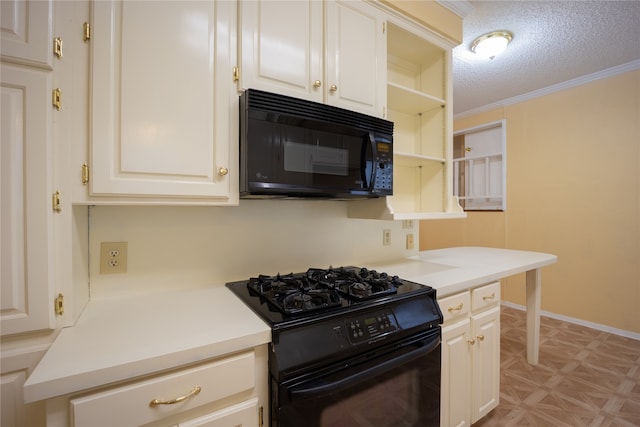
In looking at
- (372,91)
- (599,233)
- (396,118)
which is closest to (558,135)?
(599,233)

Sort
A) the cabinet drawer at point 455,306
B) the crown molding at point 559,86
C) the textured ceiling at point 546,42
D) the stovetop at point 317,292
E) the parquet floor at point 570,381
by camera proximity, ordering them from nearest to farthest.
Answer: the stovetop at point 317,292 → the cabinet drawer at point 455,306 → the parquet floor at point 570,381 → the textured ceiling at point 546,42 → the crown molding at point 559,86

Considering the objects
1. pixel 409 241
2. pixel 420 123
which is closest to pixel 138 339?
pixel 409 241

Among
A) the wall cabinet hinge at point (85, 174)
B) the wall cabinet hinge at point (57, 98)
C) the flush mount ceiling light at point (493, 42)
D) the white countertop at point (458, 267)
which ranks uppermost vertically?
the flush mount ceiling light at point (493, 42)

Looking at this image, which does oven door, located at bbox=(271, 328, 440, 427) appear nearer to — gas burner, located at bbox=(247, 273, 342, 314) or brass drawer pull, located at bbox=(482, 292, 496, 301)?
gas burner, located at bbox=(247, 273, 342, 314)

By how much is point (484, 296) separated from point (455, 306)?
0.93 feet

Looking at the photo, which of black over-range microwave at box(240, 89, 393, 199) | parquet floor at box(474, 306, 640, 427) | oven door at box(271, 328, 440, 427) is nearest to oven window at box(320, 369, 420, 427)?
oven door at box(271, 328, 440, 427)

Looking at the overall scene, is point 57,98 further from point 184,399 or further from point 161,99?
point 184,399

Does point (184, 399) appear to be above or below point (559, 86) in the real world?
below

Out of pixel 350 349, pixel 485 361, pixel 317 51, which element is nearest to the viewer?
pixel 350 349

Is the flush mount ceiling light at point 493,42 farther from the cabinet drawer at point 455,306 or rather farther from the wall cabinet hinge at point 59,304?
the wall cabinet hinge at point 59,304

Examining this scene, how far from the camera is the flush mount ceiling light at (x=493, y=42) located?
2215 millimetres

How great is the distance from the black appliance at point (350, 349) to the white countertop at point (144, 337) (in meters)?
0.10

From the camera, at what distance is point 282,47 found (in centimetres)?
126

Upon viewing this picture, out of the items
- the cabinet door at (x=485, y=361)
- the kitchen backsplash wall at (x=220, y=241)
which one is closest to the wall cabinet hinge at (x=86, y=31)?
the kitchen backsplash wall at (x=220, y=241)
